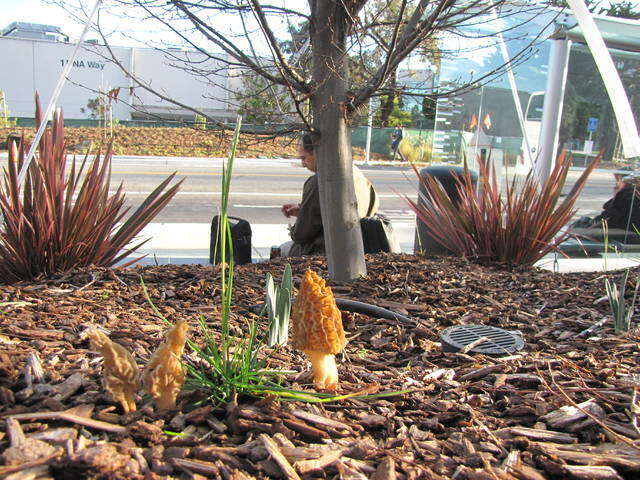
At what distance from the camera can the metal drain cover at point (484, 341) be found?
225cm

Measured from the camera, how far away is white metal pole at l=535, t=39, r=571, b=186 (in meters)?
6.39

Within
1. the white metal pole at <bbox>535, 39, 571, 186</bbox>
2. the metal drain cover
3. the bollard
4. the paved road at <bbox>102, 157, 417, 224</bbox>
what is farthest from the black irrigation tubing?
the paved road at <bbox>102, 157, 417, 224</bbox>

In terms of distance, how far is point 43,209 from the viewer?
3295 millimetres

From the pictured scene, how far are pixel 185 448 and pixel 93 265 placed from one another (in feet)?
7.99

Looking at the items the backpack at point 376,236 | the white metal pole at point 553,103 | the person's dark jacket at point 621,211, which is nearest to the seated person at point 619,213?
the person's dark jacket at point 621,211

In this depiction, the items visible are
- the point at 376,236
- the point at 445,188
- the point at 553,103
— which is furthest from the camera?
the point at 553,103

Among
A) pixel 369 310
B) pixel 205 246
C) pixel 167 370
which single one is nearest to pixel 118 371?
pixel 167 370

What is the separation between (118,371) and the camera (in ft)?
4.64

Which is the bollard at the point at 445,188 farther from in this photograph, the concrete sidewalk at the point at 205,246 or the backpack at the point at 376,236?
the concrete sidewalk at the point at 205,246

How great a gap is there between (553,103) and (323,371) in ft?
19.3

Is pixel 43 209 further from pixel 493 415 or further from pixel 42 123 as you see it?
pixel 493 415

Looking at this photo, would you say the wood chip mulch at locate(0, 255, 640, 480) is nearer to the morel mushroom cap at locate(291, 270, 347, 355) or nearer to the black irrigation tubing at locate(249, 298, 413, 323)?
the black irrigation tubing at locate(249, 298, 413, 323)

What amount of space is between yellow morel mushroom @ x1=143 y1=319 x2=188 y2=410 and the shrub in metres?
2.17

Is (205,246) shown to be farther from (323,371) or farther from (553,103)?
(323,371)
